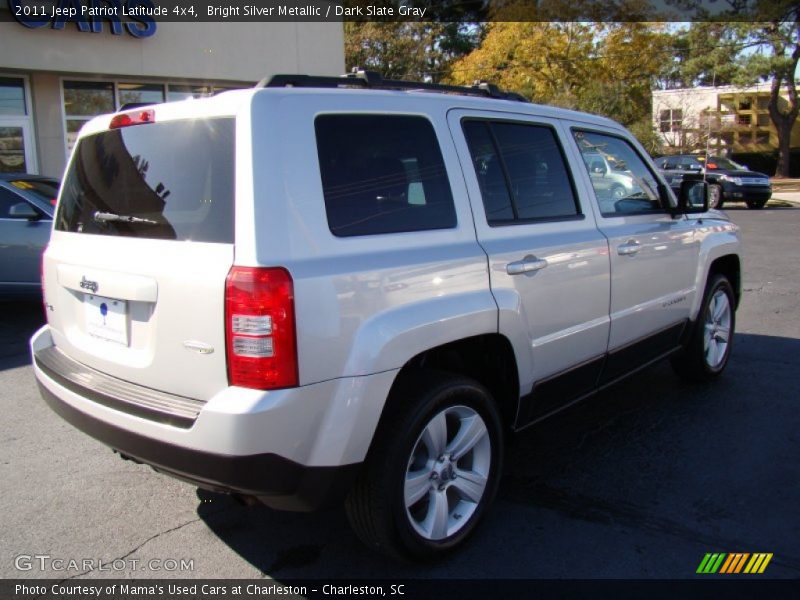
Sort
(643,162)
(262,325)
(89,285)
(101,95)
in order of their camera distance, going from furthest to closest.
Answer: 1. (101,95)
2. (643,162)
3. (89,285)
4. (262,325)

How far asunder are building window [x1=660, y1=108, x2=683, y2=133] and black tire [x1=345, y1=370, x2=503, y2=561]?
4465 cm

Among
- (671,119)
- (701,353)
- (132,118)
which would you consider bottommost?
(701,353)

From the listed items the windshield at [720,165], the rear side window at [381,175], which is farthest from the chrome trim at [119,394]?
the windshield at [720,165]

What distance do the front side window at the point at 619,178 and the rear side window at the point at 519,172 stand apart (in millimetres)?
302

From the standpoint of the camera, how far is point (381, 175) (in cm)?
293

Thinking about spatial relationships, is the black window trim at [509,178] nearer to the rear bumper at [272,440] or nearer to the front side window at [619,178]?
the front side window at [619,178]

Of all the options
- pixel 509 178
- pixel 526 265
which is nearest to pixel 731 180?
pixel 509 178

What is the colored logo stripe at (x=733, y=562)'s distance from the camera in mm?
3020

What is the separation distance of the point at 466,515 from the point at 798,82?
40586mm

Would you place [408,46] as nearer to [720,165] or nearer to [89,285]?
[720,165]

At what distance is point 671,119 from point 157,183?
45.9m

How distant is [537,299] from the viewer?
344 centimetres

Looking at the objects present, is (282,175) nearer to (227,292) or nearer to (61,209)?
(227,292)

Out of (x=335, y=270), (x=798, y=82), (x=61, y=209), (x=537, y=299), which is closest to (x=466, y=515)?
(x=537, y=299)
